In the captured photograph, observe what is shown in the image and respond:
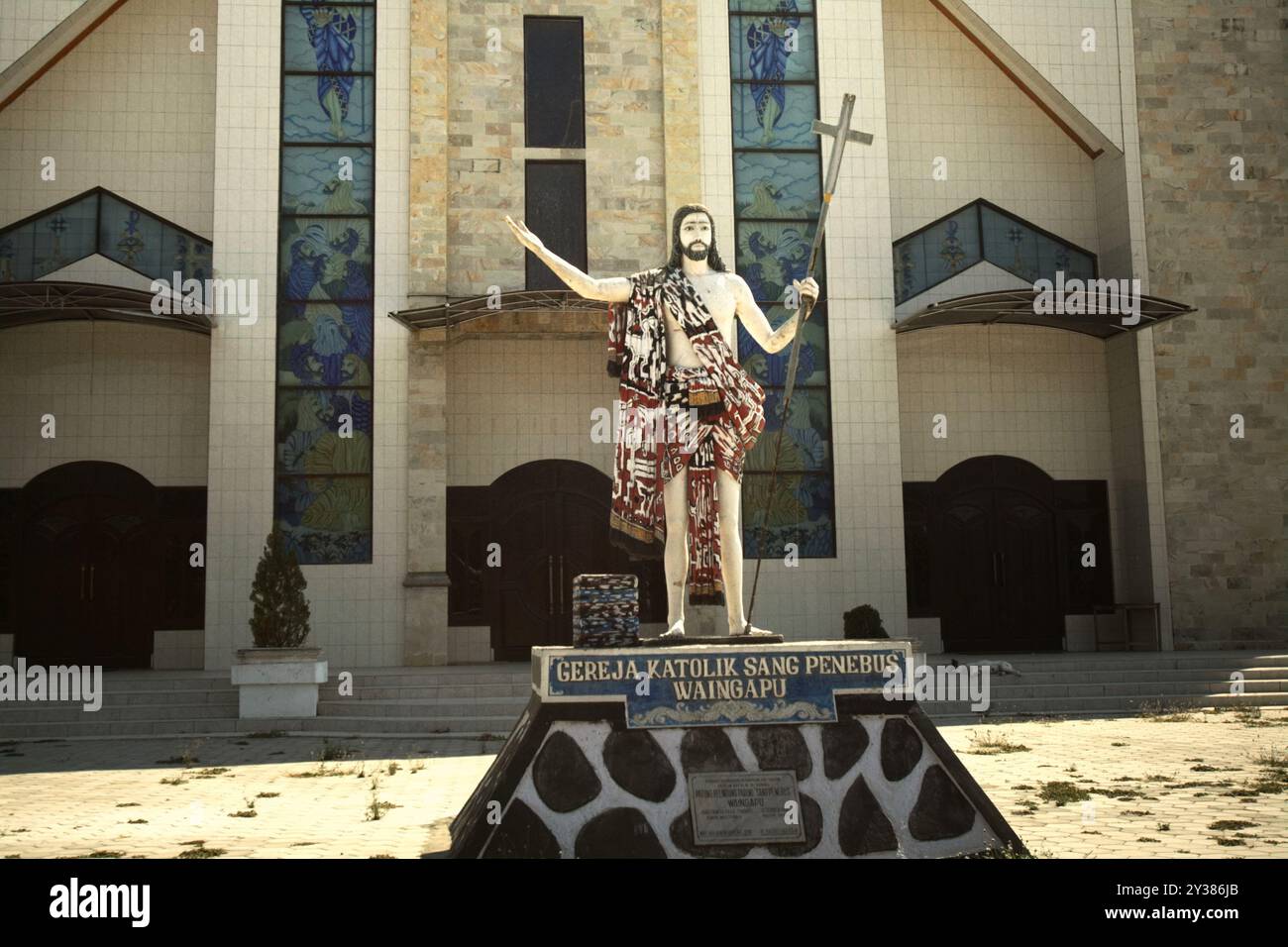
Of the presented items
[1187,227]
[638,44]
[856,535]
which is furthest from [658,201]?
[1187,227]

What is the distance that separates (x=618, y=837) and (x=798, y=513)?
39.2ft

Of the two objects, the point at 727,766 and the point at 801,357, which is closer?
the point at 727,766

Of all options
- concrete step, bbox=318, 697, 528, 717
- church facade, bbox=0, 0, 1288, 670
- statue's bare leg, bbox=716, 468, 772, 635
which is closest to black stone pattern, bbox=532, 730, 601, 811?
statue's bare leg, bbox=716, 468, 772, 635

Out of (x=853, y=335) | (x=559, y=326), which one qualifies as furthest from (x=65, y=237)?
(x=853, y=335)

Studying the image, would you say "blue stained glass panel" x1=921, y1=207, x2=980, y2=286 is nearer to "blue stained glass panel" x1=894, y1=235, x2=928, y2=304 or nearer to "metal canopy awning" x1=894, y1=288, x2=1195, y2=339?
"blue stained glass panel" x1=894, y1=235, x2=928, y2=304

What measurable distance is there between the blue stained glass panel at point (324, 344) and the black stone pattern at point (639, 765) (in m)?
12.2

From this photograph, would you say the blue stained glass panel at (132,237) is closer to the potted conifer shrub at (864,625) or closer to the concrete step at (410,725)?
the concrete step at (410,725)

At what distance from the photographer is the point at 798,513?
1789 centimetres

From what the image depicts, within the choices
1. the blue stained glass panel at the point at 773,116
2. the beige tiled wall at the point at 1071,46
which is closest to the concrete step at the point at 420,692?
the blue stained glass panel at the point at 773,116

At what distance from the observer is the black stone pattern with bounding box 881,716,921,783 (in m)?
6.57

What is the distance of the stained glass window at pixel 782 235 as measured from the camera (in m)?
17.9

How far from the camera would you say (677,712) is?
21.4 ft

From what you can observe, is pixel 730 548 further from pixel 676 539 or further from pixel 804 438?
pixel 804 438

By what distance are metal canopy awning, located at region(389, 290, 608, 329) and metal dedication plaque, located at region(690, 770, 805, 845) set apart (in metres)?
10.8
